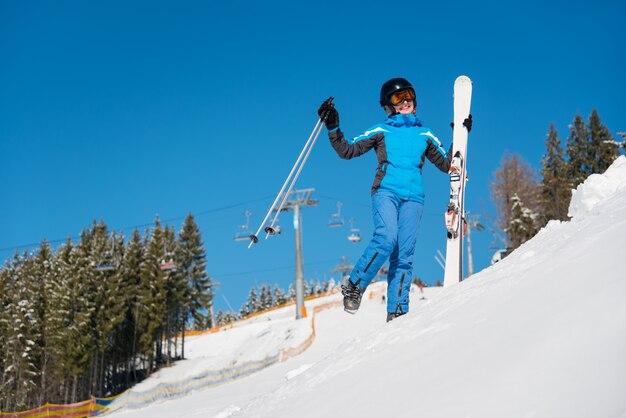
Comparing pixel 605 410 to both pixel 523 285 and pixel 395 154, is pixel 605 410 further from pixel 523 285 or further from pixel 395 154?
pixel 395 154

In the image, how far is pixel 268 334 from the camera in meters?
34.9

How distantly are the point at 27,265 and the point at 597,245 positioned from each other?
5206 cm

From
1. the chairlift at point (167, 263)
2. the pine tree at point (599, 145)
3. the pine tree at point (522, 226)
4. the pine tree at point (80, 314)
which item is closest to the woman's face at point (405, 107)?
the pine tree at point (522, 226)

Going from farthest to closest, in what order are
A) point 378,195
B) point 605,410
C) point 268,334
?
point 268,334
point 378,195
point 605,410

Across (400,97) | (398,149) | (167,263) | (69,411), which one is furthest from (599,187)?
(167,263)

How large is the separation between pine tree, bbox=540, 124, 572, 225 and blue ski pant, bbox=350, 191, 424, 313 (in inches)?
1415

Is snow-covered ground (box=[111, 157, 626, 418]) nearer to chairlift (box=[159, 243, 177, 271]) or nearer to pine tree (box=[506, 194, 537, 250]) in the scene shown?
pine tree (box=[506, 194, 537, 250])

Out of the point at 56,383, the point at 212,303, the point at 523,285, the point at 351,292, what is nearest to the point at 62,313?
the point at 56,383

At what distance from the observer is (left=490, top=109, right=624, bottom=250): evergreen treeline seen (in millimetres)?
46562

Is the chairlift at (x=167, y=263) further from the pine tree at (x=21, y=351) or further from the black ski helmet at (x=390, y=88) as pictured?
the black ski helmet at (x=390, y=88)

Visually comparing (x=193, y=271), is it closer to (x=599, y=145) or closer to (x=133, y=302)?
(x=133, y=302)

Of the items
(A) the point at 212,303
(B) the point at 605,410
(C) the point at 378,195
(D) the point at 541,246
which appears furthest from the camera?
(A) the point at 212,303

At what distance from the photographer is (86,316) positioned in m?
40.4

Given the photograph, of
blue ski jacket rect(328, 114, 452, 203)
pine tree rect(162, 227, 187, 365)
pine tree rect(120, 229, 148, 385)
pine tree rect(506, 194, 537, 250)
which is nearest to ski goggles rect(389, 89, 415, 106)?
blue ski jacket rect(328, 114, 452, 203)
